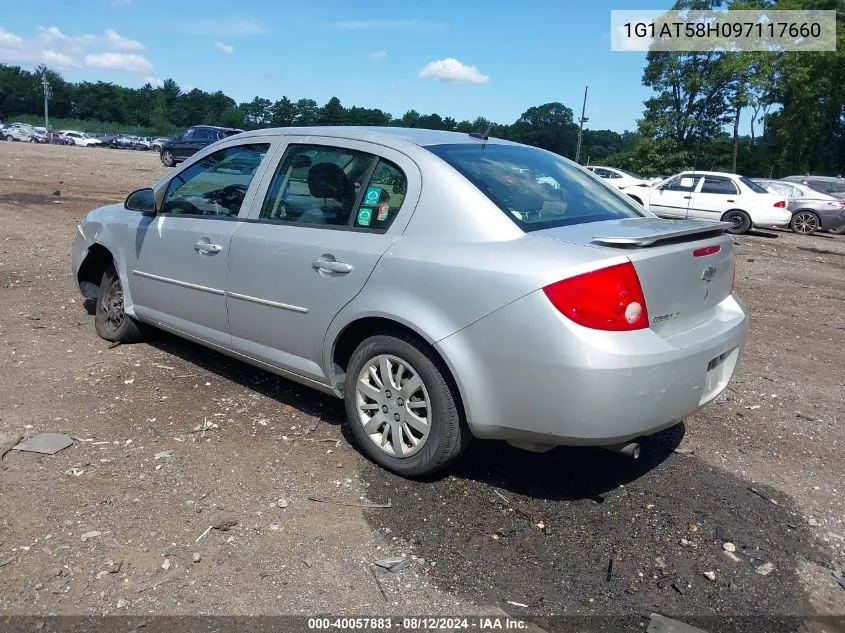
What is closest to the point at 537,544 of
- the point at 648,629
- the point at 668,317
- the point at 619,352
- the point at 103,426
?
the point at 648,629

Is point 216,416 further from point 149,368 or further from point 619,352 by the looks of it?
point 619,352

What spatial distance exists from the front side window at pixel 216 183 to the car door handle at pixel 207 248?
0.71 ft

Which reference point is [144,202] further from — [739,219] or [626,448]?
[739,219]

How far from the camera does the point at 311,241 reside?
150 inches

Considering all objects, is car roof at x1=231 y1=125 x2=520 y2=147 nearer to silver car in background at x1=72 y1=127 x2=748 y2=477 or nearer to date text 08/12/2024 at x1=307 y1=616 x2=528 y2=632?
silver car in background at x1=72 y1=127 x2=748 y2=477

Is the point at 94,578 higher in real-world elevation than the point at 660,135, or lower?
lower

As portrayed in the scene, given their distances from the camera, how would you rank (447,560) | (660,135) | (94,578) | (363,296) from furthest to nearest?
1. (660,135)
2. (363,296)
3. (447,560)
4. (94,578)

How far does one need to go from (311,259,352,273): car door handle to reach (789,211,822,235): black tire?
19.6 meters

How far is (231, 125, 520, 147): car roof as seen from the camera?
3.85m

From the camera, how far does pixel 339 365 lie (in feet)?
12.7

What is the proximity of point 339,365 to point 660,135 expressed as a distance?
44058 mm

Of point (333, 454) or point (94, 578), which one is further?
point (333, 454)

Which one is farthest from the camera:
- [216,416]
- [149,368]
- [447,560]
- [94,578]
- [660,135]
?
[660,135]

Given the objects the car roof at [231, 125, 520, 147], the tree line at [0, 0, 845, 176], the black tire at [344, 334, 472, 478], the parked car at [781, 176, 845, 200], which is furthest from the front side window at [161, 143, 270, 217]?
the tree line at [0, 0, 845, 176]
